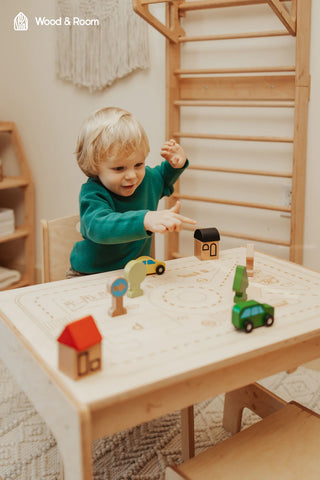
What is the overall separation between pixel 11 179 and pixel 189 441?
2.16 meters

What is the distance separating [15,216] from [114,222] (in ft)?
6.98

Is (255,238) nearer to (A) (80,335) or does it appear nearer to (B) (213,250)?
(B) (213,250)

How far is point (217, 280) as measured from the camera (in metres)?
1.43

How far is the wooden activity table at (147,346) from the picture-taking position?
2.91 ft

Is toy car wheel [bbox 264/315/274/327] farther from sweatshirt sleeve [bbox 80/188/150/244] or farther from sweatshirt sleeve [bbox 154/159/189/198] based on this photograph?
sweatshirt sleeve [bbox 154/159/189/198]

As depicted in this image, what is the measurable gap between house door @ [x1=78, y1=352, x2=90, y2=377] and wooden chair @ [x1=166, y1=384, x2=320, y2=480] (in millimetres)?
337

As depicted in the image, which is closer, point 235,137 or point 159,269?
point 159,269

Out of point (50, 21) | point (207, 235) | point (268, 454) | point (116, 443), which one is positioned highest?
point (50, 21)

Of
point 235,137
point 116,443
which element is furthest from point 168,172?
point 116,443

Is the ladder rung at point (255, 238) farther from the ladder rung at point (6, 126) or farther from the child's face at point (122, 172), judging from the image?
the ladder rung at point (6, 126)

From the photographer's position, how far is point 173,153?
1726 millimetres

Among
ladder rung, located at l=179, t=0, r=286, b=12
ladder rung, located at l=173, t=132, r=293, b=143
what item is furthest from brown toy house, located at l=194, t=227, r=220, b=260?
ladder rung, located at l=179, t=0, r=286, b=12

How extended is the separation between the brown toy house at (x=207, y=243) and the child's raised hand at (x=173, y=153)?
27cm

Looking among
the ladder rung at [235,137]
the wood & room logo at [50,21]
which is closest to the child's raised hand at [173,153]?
the ladder rung at [235,137]
